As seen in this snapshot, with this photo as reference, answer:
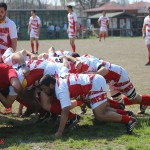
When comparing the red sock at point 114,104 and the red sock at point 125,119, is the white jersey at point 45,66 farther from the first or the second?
the red sock at point 125,119

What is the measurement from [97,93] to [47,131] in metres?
0.94

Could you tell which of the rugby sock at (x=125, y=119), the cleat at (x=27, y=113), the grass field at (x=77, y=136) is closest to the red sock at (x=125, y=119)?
the rugby sock at (x=125, y=119)

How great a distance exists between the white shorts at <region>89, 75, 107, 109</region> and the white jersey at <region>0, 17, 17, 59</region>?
282 cm

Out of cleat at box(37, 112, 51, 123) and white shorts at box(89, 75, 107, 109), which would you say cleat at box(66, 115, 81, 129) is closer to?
white shorts at box(89, 75, 107, 109)

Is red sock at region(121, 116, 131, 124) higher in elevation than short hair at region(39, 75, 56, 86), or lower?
lower

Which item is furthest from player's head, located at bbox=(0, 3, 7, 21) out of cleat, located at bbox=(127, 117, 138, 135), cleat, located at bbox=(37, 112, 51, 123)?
cleat, located at bbox=(127, 117, 138, 135)

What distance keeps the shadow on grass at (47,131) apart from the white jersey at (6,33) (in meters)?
1.84

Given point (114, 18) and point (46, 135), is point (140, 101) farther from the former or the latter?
point (114, 18)

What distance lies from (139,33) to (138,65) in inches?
1294

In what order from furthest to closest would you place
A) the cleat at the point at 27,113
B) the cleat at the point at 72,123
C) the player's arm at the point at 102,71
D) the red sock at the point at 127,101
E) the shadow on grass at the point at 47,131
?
the red sock at the point at 127,101 → the cleat at the point at 27,113 → the player's arm at the point at 102,71 → the cleat at the point at 72,123 → the shadow on grass at the point at 47,131

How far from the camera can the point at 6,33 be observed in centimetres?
802

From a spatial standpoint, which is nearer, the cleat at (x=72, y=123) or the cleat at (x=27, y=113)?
the cleat at (x=72, y=123)

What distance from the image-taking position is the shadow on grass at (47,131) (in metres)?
5.56

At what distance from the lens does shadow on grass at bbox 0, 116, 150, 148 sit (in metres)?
5.56
